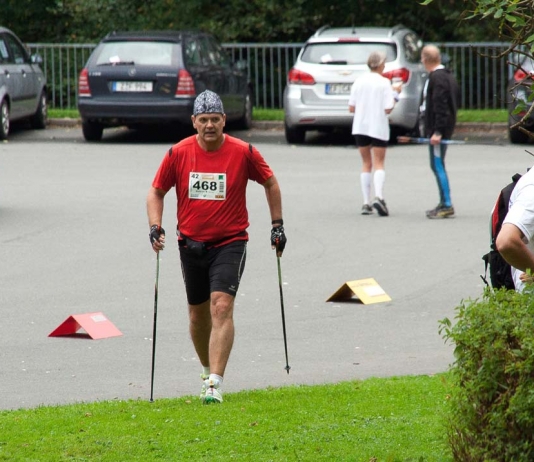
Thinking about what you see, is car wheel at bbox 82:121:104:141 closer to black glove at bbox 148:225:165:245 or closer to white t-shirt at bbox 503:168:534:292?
black glove at bbox 148:225:165:245

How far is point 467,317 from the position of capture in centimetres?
441

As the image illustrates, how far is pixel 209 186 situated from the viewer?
7.25 m

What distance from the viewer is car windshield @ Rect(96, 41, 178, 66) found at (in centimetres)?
2142

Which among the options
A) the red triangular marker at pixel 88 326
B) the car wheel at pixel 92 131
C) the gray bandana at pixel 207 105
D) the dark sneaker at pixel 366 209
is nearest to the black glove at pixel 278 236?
the gray bandana at pixel 207 105

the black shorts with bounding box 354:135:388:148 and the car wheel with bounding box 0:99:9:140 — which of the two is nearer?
the black shorts with bounding box 354:135:388:148

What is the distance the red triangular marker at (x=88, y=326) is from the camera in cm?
892

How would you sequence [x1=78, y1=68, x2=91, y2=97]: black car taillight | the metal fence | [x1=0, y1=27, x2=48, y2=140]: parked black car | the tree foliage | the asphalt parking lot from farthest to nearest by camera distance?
the tree foliage, the metal fence, [x1=0, y1=27, x2=48, y2=140]: parked black car, [x1=78, y1=68, x2=91, y2=97]: black car taillight, the asphalt parking lot

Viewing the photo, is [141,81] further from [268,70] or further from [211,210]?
[211,210]

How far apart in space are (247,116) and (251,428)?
18755 mm

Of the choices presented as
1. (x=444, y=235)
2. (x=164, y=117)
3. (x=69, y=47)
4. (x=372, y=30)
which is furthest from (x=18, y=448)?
(x=69, y=47)

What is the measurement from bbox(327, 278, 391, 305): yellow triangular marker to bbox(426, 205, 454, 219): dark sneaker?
3846 millimetres

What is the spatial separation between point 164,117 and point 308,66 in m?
2.59

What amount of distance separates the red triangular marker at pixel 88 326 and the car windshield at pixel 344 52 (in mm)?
12781

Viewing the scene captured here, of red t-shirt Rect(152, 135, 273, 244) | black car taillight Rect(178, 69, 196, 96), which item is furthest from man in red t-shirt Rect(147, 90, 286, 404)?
black car taillight Rect(178, 69, 196, 96)
